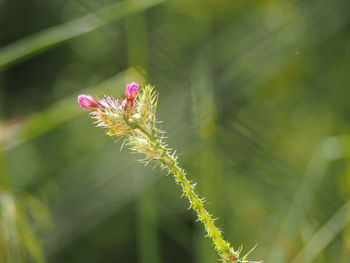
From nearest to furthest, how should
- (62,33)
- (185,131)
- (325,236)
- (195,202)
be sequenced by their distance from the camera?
(195,202) < (62,33) < (325,236) < (185,131)

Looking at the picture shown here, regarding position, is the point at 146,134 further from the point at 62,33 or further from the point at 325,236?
the point at 325,236

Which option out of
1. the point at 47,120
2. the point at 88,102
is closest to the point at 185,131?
the point at 47,120

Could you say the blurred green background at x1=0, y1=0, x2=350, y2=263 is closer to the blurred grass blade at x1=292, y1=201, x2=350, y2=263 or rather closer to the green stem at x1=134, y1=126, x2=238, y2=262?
the blurred grass blade at x1=292, y1=201, x2=350, y2=263

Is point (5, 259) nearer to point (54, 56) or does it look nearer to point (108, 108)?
point (108, 108)

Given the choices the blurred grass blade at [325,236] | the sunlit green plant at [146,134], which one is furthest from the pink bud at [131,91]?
the blurred grass blade at [325,236]

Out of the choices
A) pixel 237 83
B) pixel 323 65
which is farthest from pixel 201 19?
pixel 323 65

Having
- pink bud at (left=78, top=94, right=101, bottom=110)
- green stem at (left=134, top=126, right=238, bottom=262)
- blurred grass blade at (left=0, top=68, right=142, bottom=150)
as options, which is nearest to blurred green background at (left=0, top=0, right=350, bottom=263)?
blurred grass blade at (left=0, top=68, right=142, bottom=150)
